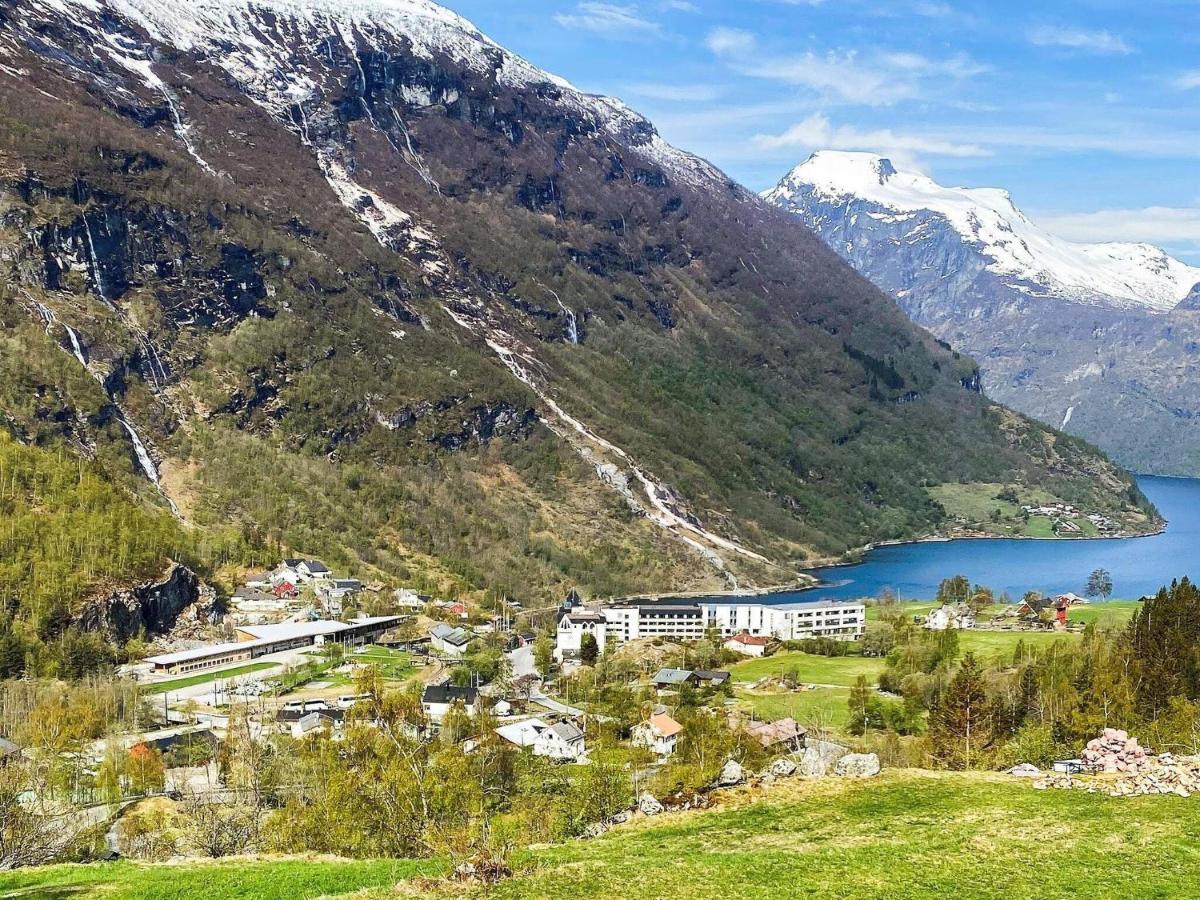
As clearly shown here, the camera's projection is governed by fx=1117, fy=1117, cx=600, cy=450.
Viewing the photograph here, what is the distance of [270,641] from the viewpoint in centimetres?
11450

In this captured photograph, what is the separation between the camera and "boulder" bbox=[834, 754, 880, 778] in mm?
32656

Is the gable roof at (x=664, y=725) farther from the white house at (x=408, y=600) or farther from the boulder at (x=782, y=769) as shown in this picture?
the white house at (x=408, y=600)

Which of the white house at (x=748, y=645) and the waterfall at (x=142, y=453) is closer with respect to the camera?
the white house at (x=748, y=645)

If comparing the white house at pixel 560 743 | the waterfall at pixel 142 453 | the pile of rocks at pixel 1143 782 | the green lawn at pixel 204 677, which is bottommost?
the green lawn at pixel 204 677

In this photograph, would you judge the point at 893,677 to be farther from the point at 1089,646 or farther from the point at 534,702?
the point at 534,702

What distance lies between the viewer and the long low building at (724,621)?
138875mm

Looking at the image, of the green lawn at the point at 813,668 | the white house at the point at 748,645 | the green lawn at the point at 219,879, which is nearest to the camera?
the green lawn at the point at 219,879

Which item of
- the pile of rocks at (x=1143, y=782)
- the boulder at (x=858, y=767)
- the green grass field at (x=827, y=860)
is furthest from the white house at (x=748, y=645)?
the pile of rocks at (x=1143, y=782)

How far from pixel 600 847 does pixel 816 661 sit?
86118mm

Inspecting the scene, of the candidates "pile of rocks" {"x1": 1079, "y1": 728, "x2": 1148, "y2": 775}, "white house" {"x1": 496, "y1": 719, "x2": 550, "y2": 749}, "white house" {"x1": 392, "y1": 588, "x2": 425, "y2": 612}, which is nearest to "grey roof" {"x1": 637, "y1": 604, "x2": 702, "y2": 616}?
"white house" {"x1": 392, "y1": 588, "x2": 425, "y2": 612}

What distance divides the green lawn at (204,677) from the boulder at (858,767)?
251 feet

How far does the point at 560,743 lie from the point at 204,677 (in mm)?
45676

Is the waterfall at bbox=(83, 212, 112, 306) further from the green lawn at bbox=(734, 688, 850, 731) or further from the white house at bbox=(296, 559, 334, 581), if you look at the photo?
the green lawn at bbox=(734, 688, 850, 731)

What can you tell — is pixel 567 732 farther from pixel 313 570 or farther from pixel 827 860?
pixel 313 570
